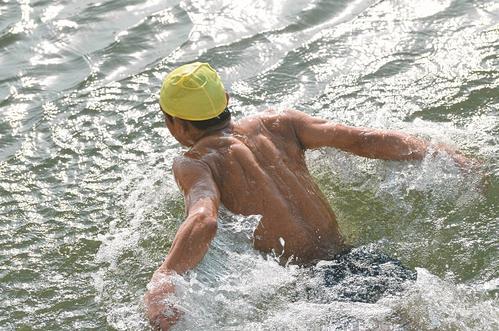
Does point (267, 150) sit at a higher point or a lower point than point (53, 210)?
higher

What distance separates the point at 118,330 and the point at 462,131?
2.70m

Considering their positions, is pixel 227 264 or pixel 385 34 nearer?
pixel 227 264

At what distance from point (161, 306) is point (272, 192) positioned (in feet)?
3.14

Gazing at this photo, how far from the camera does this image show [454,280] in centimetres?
524

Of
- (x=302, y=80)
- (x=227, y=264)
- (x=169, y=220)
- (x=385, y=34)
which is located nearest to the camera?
(x=227, y=264)

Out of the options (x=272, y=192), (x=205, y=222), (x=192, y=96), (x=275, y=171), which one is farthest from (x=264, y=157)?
(x=205, y=222)

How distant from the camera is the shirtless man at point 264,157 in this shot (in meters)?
5.00

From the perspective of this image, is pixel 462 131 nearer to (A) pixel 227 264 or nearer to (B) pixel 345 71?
(B) pixel 345 71

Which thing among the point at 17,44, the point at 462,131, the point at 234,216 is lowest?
the point at 17,44

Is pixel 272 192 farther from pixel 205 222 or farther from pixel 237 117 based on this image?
pixel 237 117

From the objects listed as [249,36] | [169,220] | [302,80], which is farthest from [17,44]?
[169,220]

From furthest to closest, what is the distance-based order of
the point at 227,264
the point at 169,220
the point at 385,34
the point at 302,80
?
the point at 385,34 < the point at 302,80 < the point at 169,220 < the point at 227,264

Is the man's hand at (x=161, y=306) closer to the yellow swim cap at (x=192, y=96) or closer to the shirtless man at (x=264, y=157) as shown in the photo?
the shirtless man at (x=264, y=157)

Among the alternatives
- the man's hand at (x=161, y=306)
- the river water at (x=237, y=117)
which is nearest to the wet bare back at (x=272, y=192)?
the river water at (x=237, y=117)
